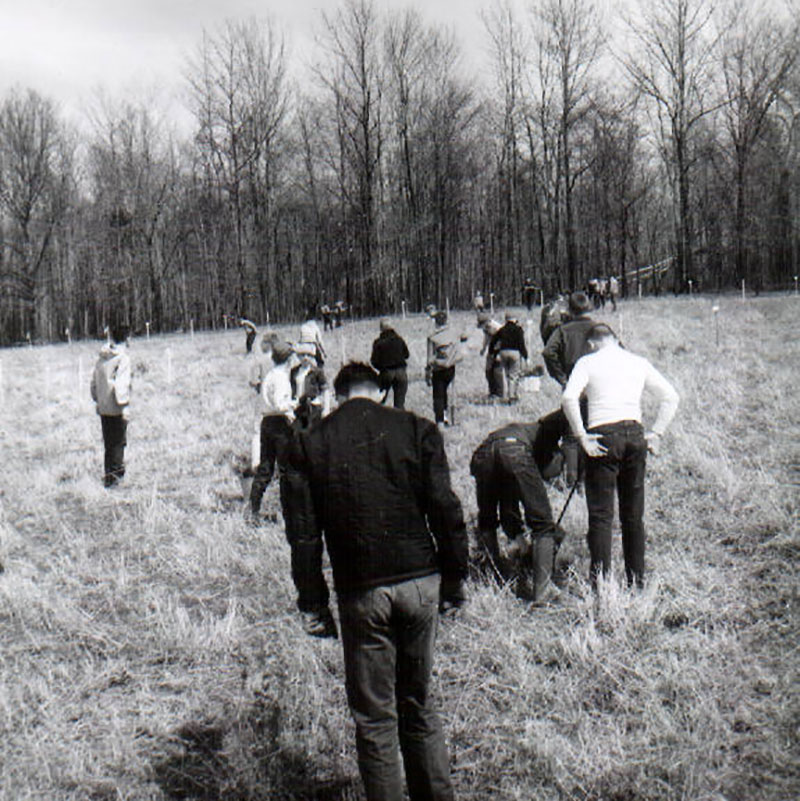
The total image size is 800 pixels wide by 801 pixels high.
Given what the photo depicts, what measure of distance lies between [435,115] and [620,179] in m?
11.0

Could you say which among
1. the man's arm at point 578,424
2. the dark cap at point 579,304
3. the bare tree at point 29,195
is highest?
the bare tree at point 29,195

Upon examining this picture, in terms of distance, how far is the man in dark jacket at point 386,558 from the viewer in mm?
3115

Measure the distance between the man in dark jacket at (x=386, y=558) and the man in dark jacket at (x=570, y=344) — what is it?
486cm

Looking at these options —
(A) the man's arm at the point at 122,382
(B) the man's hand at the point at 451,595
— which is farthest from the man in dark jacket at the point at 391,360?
(B) the man's hand at the point at 451,595

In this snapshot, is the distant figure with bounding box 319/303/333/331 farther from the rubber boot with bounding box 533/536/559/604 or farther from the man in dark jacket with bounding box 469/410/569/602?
the rubber boot with bounding box 533/536/559/604

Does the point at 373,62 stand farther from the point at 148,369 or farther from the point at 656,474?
the point at 656,474

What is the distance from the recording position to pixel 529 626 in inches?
209

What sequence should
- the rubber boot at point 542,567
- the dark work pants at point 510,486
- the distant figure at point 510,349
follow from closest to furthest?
the rubber boot at point 542,567 < the dark work pants at point 510,486 < the distant figure at point 510,349

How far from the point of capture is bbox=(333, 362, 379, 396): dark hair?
3.33m

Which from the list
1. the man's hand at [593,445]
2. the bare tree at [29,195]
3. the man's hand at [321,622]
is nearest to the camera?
the man's hand at [321,622]

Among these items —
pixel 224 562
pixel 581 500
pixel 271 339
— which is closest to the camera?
pixel 224 562

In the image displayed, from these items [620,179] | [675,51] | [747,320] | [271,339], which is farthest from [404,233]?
[271,339]

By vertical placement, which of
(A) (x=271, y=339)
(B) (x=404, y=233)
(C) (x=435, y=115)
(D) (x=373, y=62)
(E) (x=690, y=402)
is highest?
(D) (x=373, y=62)

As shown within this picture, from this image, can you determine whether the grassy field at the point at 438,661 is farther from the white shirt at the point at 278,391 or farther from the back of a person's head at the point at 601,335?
the back of a person's head at the point at 601,335
